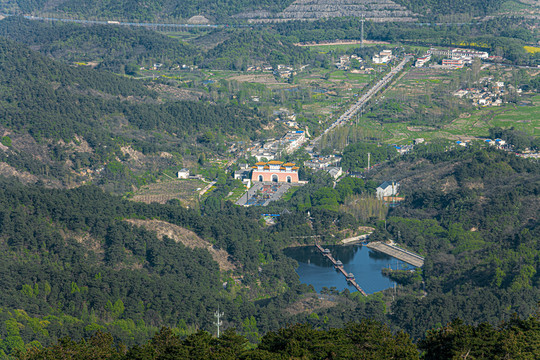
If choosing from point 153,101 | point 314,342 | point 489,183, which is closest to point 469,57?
point 153,101

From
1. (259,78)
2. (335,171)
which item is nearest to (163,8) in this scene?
(259,78)

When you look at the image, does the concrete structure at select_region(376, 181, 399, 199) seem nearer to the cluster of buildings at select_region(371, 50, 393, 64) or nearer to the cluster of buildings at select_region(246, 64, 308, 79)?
the cluster of buildings at select_region(246, 64, 308, 79)

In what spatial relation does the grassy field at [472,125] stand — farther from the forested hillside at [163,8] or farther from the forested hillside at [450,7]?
the forested hillside at [163,8]

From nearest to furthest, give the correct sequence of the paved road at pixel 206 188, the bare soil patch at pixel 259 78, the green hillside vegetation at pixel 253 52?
the paved road at pixel 206 188
the bare soil patch at pixel 259 78
the green hillside vegetation at pixel 253 52

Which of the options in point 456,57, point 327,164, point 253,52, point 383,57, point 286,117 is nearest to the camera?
point 327,164

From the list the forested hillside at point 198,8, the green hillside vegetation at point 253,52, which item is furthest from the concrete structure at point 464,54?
the forested hillside at point 198,8

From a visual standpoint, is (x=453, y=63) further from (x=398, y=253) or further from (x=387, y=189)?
(x=398, y=253)
